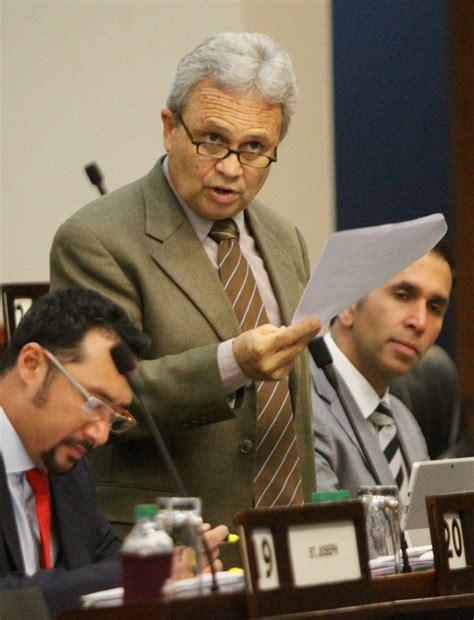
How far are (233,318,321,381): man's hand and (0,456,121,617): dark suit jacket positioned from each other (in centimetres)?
39

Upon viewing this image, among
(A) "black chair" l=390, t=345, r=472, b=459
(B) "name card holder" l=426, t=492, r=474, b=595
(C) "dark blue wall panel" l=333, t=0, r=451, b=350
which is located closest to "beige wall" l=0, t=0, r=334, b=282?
(C) "dark blue wall panel" l=333, t=0, r=451, b=350

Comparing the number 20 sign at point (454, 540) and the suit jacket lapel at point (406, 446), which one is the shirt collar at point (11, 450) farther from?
the suit jacket lapel at point (406, 446)

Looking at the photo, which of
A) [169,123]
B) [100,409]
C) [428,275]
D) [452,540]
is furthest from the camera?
[428,275]

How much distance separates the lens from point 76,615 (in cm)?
173

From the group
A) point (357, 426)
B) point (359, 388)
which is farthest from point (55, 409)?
point (359, 388)

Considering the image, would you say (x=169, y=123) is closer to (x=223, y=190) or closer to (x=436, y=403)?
(x=223, y=190)

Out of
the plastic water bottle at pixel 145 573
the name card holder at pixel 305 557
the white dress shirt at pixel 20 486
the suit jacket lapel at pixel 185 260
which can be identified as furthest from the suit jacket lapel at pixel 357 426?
the plastic water bottle at pixel 145 573

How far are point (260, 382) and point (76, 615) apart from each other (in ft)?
3.68

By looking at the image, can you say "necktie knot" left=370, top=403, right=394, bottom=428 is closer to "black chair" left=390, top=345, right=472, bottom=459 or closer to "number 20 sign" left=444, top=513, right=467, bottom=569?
"black chair" left=390, top=345, right=472, bottom=459

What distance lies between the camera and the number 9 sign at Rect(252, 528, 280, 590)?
6.14 feet

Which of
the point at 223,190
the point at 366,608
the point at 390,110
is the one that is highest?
the point at 390,110

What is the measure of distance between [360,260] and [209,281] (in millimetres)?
427

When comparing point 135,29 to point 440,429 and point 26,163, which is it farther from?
point 440,429

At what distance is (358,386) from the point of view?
341 centimetres
